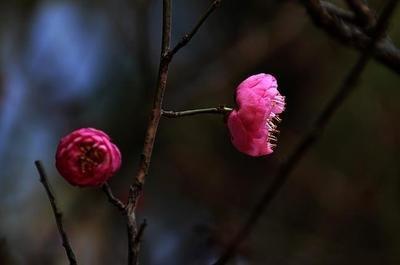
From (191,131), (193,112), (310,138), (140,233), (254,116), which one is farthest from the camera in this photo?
(191,131)

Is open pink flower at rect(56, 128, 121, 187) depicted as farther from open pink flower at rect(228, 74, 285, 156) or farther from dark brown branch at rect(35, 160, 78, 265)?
open pink flower at rect(228, 74, 285, 156)

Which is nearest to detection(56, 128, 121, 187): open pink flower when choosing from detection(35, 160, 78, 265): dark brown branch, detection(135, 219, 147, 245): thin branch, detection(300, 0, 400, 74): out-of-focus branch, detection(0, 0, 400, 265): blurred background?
detection(35, 160, 78, 265): dark brown branch

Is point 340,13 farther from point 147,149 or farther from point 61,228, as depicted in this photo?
point 61,228

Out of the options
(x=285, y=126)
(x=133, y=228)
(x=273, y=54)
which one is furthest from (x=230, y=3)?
(x=133, y=228)

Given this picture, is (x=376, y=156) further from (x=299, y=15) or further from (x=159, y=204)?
(x=159, y=204)

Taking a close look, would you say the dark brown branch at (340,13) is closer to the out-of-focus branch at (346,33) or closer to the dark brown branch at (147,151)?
the out-of-focus branch at (346,33)

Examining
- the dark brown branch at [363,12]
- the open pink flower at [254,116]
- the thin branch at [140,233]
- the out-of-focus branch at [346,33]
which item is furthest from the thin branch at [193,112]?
the dark brown branch at [363,12]

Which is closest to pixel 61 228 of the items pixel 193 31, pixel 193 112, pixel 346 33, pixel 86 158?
pixel 86 158
